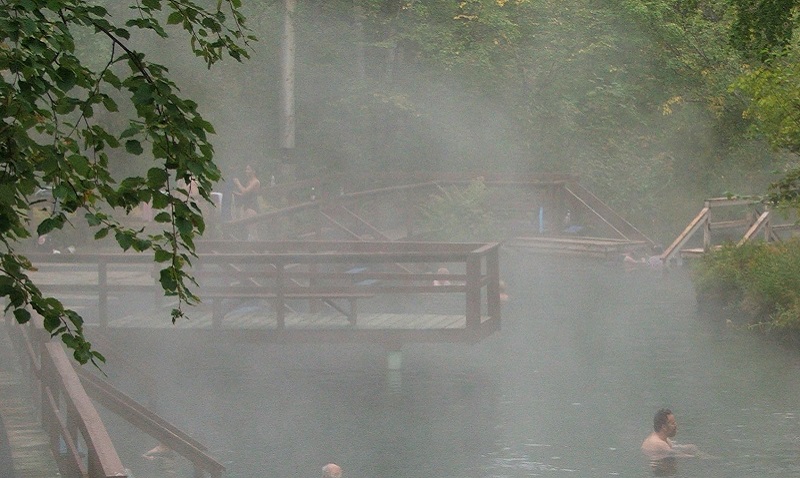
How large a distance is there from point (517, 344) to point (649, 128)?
18.3m

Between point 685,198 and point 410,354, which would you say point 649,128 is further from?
point 410,354

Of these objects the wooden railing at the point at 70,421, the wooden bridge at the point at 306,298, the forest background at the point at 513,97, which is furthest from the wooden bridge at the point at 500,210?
the wooden railing at the point at 70,421

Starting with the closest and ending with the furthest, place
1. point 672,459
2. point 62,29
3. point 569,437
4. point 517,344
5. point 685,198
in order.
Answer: point 62,29, point 672,459, point 569,437, point 517,344, point 685,198

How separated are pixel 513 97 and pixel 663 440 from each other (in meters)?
25.7

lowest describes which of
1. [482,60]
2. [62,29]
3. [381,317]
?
[381,317]

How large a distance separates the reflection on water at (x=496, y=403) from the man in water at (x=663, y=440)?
178mm

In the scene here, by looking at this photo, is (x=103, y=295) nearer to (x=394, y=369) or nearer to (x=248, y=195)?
(x=394, y=369)

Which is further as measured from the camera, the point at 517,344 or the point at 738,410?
the point at 517,344

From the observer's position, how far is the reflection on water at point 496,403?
14477mm

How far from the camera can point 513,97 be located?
130 feet

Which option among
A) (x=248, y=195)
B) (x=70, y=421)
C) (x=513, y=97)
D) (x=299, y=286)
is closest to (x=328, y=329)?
(x=299, y=286)

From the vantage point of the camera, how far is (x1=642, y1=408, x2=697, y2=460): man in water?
14.6 m

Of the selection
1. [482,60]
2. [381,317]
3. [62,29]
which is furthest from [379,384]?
[482,60]

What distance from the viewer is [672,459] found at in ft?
47.5
